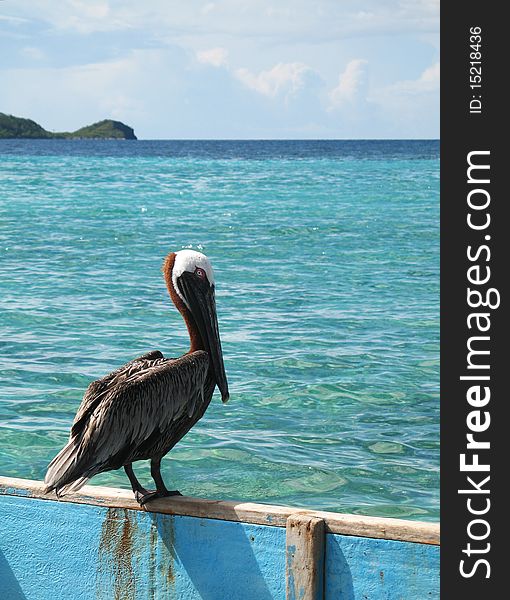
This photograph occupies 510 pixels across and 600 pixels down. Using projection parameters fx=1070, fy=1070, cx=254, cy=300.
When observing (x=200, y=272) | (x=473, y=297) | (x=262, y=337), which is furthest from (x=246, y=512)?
(x=262, y=337)

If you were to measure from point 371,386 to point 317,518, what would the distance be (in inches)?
252

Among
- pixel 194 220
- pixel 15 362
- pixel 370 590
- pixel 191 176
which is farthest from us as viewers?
pixel 191 176

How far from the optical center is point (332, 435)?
27.7 ft

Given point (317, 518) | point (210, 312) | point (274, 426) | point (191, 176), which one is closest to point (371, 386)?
point (274, 426)

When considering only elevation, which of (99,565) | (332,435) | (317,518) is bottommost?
(332,435)

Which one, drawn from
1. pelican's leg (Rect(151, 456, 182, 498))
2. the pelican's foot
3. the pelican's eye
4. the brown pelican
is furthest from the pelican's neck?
the pelican's foot

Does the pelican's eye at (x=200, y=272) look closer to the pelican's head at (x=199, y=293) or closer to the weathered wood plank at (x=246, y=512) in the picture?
the pelican's head at (x=199, y=293)

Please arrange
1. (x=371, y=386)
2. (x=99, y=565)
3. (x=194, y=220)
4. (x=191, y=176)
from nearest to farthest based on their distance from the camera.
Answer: (x=99, y=565) → (x=371, y=386) → (x=194, y=220) → (x=191, y=176)

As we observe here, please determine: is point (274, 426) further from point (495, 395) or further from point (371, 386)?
point (495, 395)

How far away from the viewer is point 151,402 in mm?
3789

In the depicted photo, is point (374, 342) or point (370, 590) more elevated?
point (370, 590)

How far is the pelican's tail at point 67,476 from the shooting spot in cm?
358

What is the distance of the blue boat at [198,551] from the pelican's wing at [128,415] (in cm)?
22

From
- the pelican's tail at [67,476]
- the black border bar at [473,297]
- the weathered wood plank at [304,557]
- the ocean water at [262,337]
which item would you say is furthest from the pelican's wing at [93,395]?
the ocean water at [262,337]
